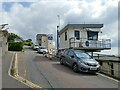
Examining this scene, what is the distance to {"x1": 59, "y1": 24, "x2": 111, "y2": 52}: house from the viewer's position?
34.3 m

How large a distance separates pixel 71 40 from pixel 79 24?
2.96 meters

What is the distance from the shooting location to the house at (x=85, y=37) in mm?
34312

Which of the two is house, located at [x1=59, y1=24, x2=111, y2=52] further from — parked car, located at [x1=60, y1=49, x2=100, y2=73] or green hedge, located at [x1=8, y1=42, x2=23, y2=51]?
green hedge, located at [x1=8, y1=42, x2=23, y2=51]

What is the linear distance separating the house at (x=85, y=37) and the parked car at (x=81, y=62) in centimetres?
1206

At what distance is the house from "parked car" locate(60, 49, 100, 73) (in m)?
12.1

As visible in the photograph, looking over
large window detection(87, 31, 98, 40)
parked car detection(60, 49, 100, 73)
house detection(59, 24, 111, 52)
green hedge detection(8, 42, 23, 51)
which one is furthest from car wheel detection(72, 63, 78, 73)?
green hedge detection(8, 42, 23, 51)

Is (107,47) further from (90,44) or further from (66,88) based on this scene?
(66,88)

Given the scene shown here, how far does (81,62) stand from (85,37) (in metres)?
17.3

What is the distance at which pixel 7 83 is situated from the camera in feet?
46.5

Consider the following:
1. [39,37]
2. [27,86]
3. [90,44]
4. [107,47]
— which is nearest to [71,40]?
[90,44]

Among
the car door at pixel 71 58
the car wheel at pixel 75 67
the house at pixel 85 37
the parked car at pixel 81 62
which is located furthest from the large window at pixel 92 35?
the car wheel at pixel 75 67

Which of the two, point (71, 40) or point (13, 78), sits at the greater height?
point (71, 40)

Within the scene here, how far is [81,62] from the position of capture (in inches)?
771

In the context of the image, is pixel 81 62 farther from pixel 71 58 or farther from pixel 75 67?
pixel 71 58
